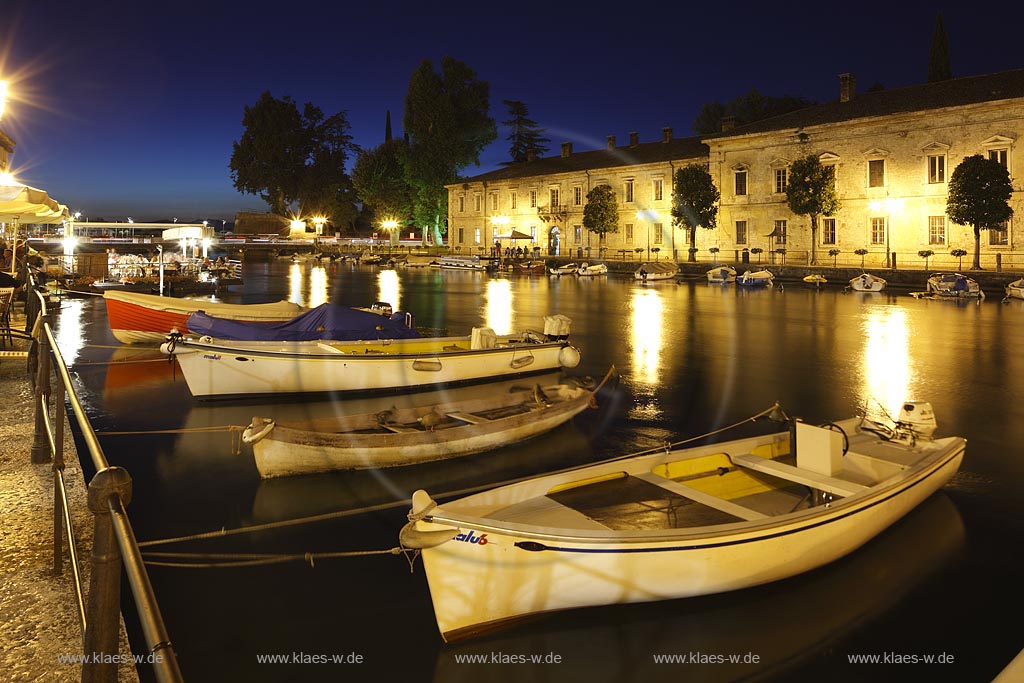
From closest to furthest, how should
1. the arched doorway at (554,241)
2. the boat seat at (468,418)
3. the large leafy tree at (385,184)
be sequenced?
the boat seat at (468,418) → the arched doorway at (554,241) → the large leafy tree at (385,184)

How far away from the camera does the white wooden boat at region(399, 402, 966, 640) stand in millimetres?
4785

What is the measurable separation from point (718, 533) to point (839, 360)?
42.8 ft

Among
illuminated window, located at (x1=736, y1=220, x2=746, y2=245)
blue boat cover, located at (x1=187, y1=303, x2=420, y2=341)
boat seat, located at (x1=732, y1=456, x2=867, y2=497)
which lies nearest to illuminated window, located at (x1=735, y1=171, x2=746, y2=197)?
illuminated window, located at (x1=736, y1=220, x2=746, y2=245)

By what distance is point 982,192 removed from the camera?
36000 mm

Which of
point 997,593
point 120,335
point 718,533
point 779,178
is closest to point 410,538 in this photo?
point 718,533

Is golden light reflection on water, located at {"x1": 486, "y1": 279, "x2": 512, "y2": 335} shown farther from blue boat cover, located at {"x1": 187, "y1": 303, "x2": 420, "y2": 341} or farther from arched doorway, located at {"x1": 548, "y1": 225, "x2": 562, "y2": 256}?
arched doorway, located at {"x1": 548, "y1": 225, "x2": 562, "y2": 256}

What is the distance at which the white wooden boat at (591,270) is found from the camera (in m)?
51.4

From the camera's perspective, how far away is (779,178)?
155 ft

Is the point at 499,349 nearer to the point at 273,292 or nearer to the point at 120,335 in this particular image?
the point at 120,335

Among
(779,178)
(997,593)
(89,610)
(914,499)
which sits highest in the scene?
(779,178)

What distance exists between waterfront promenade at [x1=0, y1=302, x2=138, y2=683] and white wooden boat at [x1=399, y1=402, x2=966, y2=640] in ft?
6.41

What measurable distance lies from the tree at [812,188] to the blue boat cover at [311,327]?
36355mm

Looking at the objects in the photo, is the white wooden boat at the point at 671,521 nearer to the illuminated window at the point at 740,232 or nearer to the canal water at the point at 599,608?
the canal water at the point at 599,608

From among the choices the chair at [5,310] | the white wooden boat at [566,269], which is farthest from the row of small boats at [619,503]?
the white wooden boat at [566,269]
